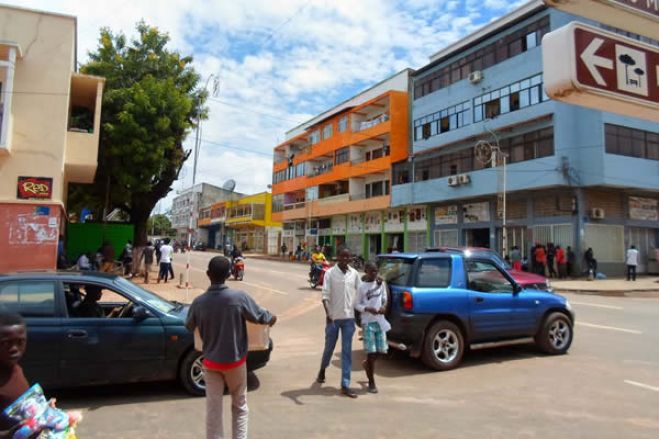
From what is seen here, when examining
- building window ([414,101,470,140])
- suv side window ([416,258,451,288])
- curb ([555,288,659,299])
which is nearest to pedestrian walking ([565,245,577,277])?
curb ([555,288,659,299])

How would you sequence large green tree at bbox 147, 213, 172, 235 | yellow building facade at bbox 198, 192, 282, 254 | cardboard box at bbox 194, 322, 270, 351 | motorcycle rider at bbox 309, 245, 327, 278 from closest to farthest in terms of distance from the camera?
cardboard box at bbox 194, 322, 270, 351
motorcycle rider at bbox 309, 245, 327, 278
yellow building facade at bbox 198, 192, 282, 254
large green tree at bbox 147, 213, 172, 235

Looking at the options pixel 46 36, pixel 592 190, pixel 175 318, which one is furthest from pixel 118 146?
pixel 592 190

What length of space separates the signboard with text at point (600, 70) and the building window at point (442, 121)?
90.1 feet

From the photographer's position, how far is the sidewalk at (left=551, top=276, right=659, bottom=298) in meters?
18.3

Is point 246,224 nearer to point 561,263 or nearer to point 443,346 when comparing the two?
point 561,263

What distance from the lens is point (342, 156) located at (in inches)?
1726

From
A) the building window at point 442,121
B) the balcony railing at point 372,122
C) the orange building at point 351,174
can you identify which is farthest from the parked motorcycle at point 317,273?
the balcony railing at point 372,122

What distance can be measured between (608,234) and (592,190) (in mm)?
2637

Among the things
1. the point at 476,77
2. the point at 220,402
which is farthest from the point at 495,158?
the point at 220,402

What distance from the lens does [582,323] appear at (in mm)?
10602

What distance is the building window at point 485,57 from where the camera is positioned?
2553 cm

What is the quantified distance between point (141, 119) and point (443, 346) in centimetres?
1661

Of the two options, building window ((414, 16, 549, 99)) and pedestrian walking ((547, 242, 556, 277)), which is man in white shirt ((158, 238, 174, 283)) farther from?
building window ((414, 16, 549, 99))

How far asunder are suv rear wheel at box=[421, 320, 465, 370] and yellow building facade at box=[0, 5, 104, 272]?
1327cm
